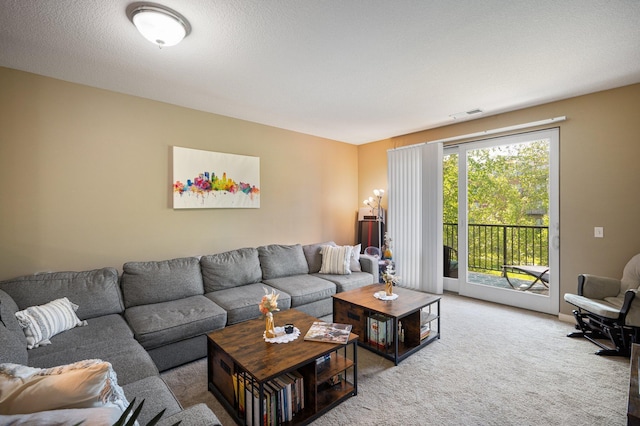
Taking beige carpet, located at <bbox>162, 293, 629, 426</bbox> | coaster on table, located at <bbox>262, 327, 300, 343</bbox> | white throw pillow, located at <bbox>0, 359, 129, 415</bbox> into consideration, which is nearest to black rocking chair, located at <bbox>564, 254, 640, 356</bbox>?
beige carpet, located at <bbox>162, 293, 629, 426</bbox>

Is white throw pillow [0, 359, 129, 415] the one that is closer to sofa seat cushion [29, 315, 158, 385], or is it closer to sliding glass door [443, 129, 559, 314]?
sofa seat cushion [29, 315, 158, 385]

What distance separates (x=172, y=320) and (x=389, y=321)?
185cm

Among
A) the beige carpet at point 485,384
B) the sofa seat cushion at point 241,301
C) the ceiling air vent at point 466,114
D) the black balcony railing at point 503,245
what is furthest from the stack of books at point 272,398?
the ceiling air vent at point 466,114

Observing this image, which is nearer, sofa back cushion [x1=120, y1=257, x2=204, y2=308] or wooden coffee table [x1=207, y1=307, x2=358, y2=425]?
wooden coffee table [x1=207, y1=307, x2=358, y2=425]

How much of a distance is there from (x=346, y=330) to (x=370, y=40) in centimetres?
212

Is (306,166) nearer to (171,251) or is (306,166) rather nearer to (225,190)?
(225,190)

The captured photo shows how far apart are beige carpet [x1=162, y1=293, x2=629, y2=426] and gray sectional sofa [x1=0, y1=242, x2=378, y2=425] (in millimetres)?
384

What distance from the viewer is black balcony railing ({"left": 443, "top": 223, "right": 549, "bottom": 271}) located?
371cm

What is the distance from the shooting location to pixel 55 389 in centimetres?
94

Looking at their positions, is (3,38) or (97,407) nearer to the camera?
(97,407)

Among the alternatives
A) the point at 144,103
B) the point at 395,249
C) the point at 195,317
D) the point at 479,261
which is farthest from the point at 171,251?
the point at 479,261

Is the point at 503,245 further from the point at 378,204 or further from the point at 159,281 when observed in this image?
the point at 159,281

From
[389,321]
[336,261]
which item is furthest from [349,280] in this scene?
[389,321]

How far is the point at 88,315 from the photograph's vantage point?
94.2 inches
